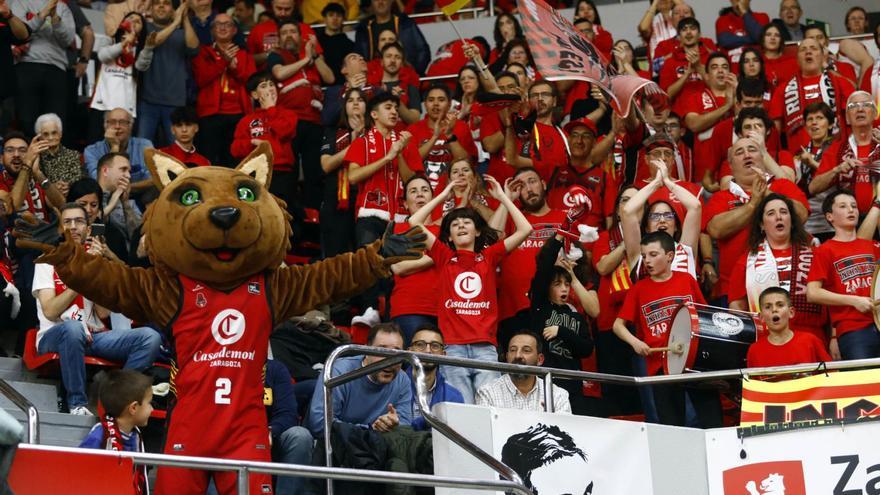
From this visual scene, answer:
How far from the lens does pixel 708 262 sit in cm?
966

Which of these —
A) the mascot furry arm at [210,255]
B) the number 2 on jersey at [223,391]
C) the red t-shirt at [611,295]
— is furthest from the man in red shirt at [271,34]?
the number 2 on jersey at [223,391]

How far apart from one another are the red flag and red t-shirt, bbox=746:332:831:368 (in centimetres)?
315

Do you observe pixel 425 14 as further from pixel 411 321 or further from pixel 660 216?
pixel 411 321

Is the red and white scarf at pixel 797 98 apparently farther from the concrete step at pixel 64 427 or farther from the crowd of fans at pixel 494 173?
the concrete step at pixel 64 427

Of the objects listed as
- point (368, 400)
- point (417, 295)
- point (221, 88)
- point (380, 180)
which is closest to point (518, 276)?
point (417, 295)

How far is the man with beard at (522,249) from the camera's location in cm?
961

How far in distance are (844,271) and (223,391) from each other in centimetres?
413

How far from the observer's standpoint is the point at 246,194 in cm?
654

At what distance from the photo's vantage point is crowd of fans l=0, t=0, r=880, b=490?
8.48m

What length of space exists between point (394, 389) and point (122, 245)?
9.13 feet

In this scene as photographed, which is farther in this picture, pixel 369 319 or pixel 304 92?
pixel 304 92

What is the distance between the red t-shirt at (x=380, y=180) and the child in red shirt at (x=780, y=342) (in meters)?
3.10

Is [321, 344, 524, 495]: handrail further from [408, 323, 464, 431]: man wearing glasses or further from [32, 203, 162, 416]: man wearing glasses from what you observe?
[32, 203, 162, 416]: man wearing glasses

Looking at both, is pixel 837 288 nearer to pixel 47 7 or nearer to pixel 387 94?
pixel 387 94
